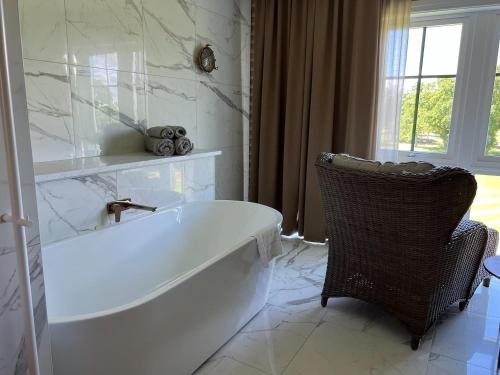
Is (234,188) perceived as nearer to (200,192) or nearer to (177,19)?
(200,192)

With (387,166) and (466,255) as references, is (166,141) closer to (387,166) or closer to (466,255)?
(387,166)

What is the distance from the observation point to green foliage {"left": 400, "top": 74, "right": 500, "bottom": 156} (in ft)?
9.52

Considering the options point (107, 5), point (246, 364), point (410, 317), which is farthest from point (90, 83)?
point (410, 317)

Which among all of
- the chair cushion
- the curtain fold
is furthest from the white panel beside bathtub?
the curtain fold

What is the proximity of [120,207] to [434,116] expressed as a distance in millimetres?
2512

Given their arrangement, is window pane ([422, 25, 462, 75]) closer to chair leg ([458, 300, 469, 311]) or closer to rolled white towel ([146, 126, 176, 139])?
chair leg ([458, 300, 469, 311])

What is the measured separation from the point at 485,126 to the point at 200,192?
223cm

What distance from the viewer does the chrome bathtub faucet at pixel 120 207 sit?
2.06 meters

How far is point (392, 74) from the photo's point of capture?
9.70ft

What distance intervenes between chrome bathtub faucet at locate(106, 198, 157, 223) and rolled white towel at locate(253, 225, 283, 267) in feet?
2.06

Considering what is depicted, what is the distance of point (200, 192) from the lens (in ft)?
9.15

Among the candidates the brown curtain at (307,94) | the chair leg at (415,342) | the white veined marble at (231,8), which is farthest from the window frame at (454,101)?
the chair leg at (415,342)

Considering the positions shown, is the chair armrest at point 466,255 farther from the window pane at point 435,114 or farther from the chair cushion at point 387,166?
the window pane at point 435,114

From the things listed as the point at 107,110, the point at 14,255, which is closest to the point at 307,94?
the point at 107,110
